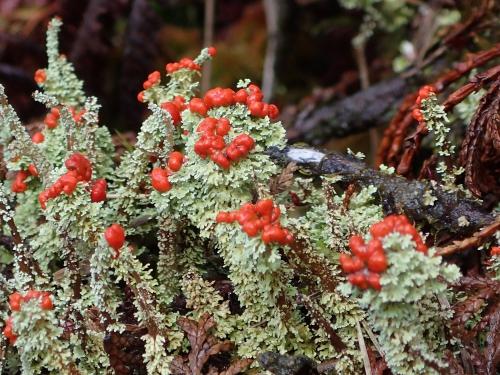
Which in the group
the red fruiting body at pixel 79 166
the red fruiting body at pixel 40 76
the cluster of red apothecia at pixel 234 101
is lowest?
the red fruiting body at pixel 79 166

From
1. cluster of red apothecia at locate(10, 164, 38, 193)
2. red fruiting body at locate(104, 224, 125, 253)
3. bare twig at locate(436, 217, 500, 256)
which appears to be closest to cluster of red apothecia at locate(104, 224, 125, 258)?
red fruiting body at locate(104, 224, 125, 253)

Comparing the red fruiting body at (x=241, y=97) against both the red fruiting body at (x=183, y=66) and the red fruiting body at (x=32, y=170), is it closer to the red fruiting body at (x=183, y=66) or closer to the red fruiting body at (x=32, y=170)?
the red fruiting body at (x=183, y=66)

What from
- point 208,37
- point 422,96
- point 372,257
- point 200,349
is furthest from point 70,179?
point 208,37

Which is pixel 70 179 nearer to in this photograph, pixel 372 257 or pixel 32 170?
pixel 32 170

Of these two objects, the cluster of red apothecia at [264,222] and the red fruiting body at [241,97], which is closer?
the cluster of red apothecia at [264,222]

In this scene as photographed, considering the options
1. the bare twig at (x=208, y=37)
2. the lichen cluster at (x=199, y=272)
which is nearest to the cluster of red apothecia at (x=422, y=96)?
the lichen cluster at (x=199, y=272)

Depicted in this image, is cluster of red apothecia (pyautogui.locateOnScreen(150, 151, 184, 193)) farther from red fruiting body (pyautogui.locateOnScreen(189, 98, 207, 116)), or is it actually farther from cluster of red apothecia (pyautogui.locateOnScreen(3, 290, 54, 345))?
cluster of red apothecia (pyautogui.locateOnScreen(3, 290, 54, 345))
